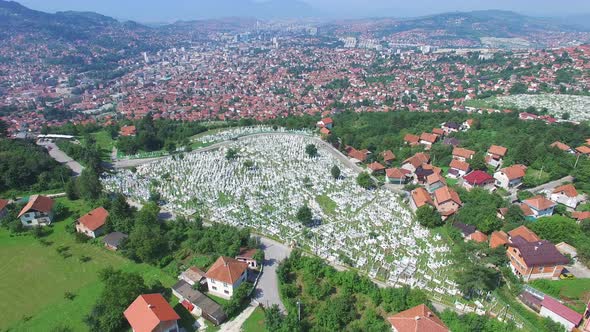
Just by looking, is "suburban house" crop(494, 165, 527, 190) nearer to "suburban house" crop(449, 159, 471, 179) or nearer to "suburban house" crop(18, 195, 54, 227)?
"suburban house" crop(449, 159, 471, 179)

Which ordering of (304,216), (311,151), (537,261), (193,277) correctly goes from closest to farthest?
1. (537,261)
2. (193,277)
3. (304,216)
4. (311,151)

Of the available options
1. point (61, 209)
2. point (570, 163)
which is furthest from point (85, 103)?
point (570, 163)

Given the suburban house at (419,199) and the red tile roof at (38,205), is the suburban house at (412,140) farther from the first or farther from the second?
the red tile roof at (38,205)

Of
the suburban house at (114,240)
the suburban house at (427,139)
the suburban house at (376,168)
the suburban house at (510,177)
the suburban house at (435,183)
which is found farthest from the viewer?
the suburban house at (427,139)

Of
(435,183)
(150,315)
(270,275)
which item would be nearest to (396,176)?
(435,183)

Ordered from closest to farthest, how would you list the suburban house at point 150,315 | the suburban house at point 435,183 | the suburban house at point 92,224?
the suburban house at point 150,315, the suburban house at point 92,224, the suburban house at point 435,183

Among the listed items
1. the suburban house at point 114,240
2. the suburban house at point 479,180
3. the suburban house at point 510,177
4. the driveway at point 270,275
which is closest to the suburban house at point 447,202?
the suburban house at point 479,180

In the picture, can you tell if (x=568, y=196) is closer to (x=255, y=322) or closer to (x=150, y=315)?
(x=255, y=322)

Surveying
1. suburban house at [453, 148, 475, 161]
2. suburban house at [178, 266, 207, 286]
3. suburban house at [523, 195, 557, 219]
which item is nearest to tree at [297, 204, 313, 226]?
Answer: suburban house at [178, 266, 207, 286]
